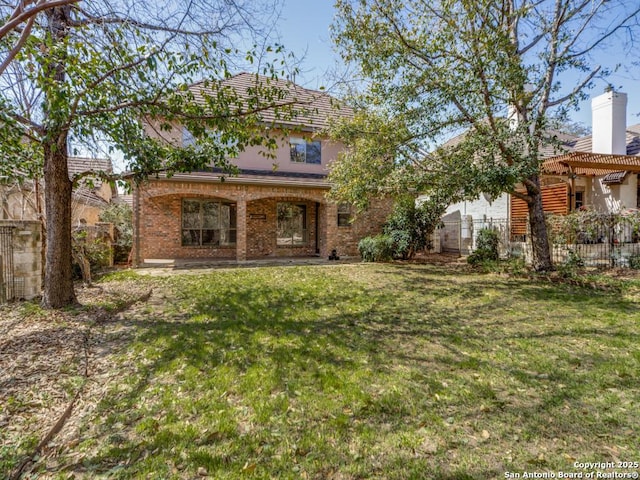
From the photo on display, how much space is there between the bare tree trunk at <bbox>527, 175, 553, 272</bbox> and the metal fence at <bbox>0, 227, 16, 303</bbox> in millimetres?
12828

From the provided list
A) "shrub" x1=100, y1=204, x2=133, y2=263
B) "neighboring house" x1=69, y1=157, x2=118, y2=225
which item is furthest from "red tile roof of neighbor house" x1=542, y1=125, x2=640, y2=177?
"shrub" x1=100, y1=204, x2=133, y2=263

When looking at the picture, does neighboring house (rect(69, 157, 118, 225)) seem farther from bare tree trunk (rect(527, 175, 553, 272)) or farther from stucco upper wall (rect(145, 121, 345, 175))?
bare tree trunk (rect(527, 175, 553, 272))

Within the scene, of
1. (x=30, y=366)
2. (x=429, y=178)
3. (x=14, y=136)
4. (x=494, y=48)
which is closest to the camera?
(x=30, y=366)

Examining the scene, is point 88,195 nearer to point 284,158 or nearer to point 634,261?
point 284,158

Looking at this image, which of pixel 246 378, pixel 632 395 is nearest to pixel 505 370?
pixel 632 395

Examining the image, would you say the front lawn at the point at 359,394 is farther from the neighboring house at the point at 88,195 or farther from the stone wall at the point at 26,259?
the neighboring house at the point at 88,195

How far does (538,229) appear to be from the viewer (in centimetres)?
1004

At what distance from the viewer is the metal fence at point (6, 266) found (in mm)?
6594

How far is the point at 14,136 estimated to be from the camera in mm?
5184

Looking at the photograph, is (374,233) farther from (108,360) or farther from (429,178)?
(108,360)

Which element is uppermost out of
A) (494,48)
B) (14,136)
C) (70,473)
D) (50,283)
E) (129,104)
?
(494,48)

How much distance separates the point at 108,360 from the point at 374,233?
12389mm

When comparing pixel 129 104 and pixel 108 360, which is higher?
pixel 129 104

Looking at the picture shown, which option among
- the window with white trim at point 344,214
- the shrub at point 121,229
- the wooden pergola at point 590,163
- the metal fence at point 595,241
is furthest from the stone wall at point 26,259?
the wooden pergola at point 590,163
